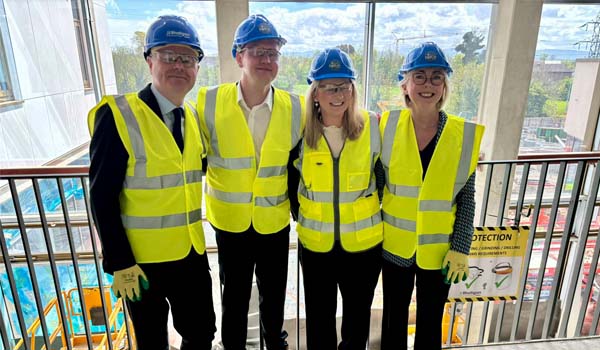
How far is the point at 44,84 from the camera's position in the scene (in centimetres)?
521

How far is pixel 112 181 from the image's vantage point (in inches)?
47.8

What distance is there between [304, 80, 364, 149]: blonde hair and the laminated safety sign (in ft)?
3.29

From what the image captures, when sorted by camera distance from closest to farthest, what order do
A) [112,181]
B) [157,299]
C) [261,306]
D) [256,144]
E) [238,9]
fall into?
1. [112,181]
2. [157,299]
3. [256,144]
4. [261,306]
5. [238,9]

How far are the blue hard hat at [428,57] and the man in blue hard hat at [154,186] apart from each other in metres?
0.85

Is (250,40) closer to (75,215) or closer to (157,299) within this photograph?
(157,299)

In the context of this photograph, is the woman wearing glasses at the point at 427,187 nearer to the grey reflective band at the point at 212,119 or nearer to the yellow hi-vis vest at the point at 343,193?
the yellow hi-vis vest at the point at 343,193

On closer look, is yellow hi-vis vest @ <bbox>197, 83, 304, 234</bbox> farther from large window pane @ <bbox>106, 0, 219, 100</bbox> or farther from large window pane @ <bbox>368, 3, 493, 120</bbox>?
large window pane @ <bbox>368, 3, 493, 120</bbox>

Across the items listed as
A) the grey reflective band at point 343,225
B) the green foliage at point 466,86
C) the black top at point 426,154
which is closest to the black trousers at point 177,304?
the grey reflective band at point 343,225

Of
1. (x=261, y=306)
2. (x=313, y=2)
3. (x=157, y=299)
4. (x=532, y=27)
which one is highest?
(x=313, y=2)

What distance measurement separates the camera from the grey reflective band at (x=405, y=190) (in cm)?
145

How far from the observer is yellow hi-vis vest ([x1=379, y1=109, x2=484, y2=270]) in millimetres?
1428

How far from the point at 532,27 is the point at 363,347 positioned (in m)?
5.47

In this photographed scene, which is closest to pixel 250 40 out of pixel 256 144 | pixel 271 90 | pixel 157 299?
pixel 271 90

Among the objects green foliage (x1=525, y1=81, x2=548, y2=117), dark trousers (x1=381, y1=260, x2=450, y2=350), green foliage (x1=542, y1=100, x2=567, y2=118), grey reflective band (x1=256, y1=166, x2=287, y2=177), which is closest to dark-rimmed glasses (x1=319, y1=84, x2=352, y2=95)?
grey reflective band (x1=256, y1=166, x2=287, y2=177)
